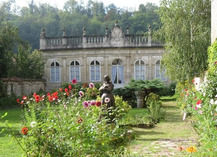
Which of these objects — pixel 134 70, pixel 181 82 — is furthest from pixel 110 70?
pixel 181 82

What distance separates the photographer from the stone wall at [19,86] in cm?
1972

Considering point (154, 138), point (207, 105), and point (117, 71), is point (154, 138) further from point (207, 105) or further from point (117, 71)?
point (117, 71)

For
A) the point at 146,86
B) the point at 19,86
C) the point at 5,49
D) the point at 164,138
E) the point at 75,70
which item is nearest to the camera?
the point at 164,138

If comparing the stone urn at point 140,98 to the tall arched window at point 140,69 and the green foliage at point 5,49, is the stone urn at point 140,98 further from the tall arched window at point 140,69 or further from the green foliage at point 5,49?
the green foliage at point 5,49

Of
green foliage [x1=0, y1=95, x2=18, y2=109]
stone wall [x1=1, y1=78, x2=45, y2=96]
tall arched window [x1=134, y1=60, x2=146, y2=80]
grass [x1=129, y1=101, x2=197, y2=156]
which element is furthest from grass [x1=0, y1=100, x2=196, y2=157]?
tall arched window [x1=134, y1=60, x2=146, y2=80]

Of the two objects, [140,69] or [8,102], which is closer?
[8,102]

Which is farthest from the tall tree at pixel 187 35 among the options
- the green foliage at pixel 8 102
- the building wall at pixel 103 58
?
the building wall at pixel 103 58

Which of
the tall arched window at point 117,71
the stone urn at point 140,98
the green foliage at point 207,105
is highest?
the tall arched window at point 117,71

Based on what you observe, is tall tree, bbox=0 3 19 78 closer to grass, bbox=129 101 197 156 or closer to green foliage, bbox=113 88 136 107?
green foliage, bbox=113 88 136 107

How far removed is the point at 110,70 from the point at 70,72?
11.4ft

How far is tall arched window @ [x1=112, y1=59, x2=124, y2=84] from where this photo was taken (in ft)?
85.7

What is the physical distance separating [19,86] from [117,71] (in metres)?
8.83

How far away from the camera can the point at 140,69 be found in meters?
25.7

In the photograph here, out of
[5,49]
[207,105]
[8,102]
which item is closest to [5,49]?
[5,49]
